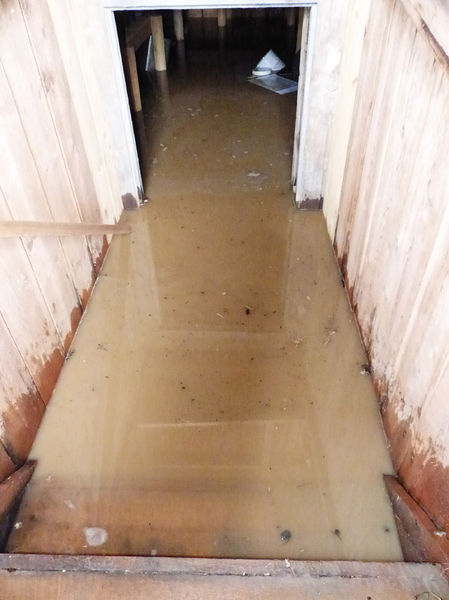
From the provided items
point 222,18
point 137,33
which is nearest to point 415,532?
point 137,33

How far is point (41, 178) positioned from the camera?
5.68 feet

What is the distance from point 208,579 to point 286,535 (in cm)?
31

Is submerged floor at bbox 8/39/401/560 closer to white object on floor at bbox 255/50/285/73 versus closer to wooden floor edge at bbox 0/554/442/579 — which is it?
wooden floor edge at bbox 0/554/442/579

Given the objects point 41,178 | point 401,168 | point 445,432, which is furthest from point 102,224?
point 445,432

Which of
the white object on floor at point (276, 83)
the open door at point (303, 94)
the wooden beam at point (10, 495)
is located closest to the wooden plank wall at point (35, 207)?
the wooden beam at point (10, 495)

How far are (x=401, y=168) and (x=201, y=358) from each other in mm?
1034

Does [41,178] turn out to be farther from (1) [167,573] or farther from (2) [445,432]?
(2) [445,432]

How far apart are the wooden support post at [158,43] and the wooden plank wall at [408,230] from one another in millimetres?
2563

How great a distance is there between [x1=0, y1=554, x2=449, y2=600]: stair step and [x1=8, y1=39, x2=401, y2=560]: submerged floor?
0.14 metres

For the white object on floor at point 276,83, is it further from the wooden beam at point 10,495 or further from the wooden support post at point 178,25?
the wooden beam at point 10,495

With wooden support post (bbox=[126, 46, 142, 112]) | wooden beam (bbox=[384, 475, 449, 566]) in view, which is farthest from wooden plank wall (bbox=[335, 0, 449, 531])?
wooden support post (bbox=[126, 46, 142, 112])

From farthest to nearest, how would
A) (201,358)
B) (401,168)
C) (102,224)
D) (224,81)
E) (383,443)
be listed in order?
(224,81), (102,224), (201,358), (383,443), (401,168)

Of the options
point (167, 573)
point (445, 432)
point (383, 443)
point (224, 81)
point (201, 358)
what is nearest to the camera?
point (445, 432)

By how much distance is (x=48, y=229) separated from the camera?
1686 millimetres
